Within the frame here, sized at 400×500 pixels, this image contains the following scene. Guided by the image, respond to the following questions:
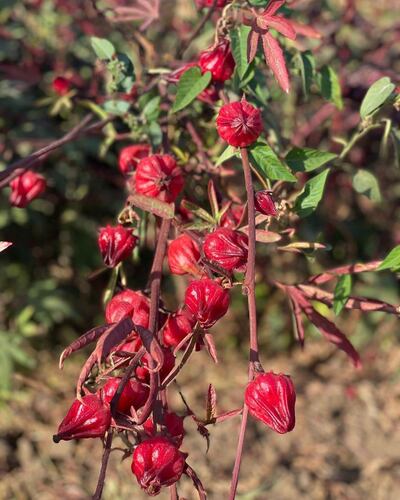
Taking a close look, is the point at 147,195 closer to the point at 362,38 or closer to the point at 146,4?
the point at 146,4

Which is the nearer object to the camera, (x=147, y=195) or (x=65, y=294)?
(x=147, y=195)

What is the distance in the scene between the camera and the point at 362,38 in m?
2.11

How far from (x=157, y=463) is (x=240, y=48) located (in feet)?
1.71

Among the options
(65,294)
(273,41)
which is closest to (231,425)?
(65,294)

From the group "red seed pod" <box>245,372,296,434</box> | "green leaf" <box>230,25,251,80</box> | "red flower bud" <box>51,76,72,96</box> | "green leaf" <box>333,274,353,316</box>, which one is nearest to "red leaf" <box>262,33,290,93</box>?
"green leaf" <box>230,25,251,80</box>

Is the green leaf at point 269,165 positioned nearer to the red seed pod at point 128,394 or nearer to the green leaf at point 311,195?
the green leaf at point 311,195

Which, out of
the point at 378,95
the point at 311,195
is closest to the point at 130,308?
the point at 311,195

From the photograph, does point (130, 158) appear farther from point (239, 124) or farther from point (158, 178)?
point (239, 124)

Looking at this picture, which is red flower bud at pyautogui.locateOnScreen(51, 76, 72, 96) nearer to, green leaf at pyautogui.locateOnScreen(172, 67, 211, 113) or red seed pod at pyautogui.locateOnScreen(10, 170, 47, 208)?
red seed pod at pyautogui.locateOnScreen(10, 170, 47, 208)

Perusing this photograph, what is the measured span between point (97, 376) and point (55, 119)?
1.29 m

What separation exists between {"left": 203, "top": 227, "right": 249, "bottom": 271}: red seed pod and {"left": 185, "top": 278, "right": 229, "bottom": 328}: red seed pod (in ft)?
0.10

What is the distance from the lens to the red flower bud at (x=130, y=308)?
79 cm

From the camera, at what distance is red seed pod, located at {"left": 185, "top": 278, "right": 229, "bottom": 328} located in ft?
2.44

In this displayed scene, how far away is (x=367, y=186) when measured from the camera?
3.70 feet
